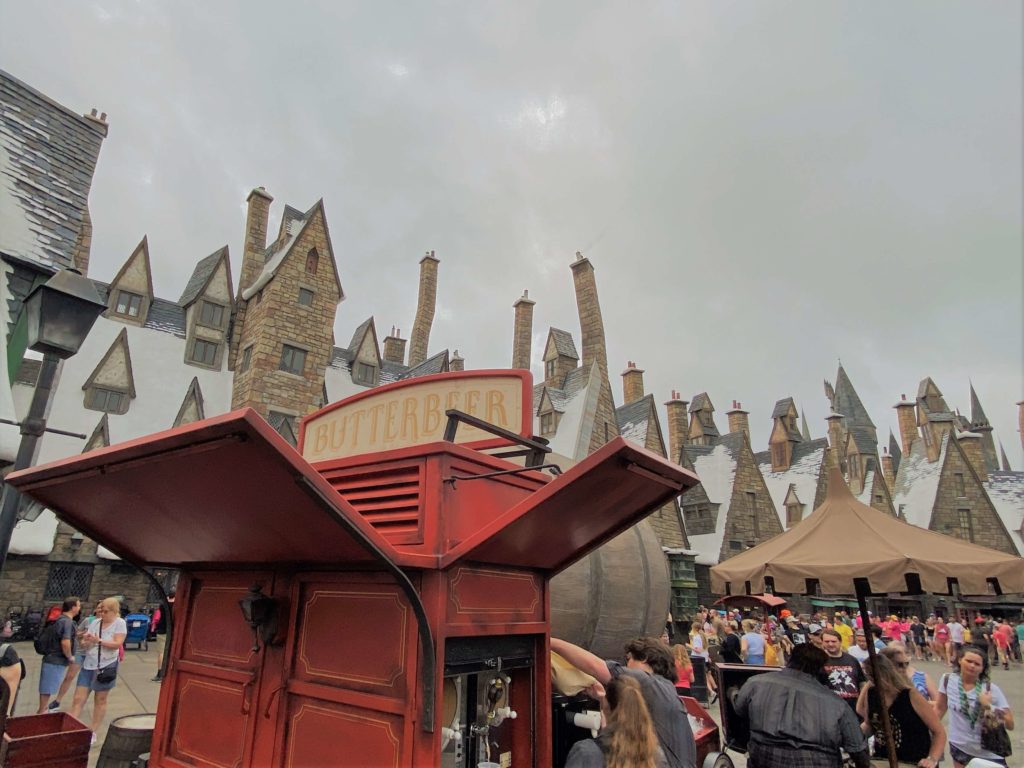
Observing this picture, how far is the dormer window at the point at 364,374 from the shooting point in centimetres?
2282

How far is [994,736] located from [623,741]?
4167mm

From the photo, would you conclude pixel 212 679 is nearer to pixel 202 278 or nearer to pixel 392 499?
pixel 392 499

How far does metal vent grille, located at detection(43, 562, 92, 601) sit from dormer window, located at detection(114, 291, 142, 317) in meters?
7.86

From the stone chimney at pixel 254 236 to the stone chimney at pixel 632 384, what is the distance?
17.9 metres

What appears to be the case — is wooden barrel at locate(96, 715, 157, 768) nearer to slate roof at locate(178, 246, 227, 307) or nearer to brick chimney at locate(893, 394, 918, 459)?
slate roof at locate(178, 246, 227, 307)

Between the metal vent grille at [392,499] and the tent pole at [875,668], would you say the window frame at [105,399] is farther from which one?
the tent pole at [875,668]

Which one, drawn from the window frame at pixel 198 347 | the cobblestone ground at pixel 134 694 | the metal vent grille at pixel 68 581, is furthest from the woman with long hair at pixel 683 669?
the window frame at pixel 198 347

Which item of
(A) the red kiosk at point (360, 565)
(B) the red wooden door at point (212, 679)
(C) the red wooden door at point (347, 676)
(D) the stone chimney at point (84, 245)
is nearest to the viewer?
(A) the red kiosk at point (360, 565)

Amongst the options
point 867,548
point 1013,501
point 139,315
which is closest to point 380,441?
point 867,548

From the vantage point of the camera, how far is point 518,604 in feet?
12.0

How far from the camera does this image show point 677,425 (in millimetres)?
31391

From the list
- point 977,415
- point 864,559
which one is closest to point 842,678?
point 864,559

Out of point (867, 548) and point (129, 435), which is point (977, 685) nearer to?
point (867, 548)

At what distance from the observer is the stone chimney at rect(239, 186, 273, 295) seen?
21094 mm
